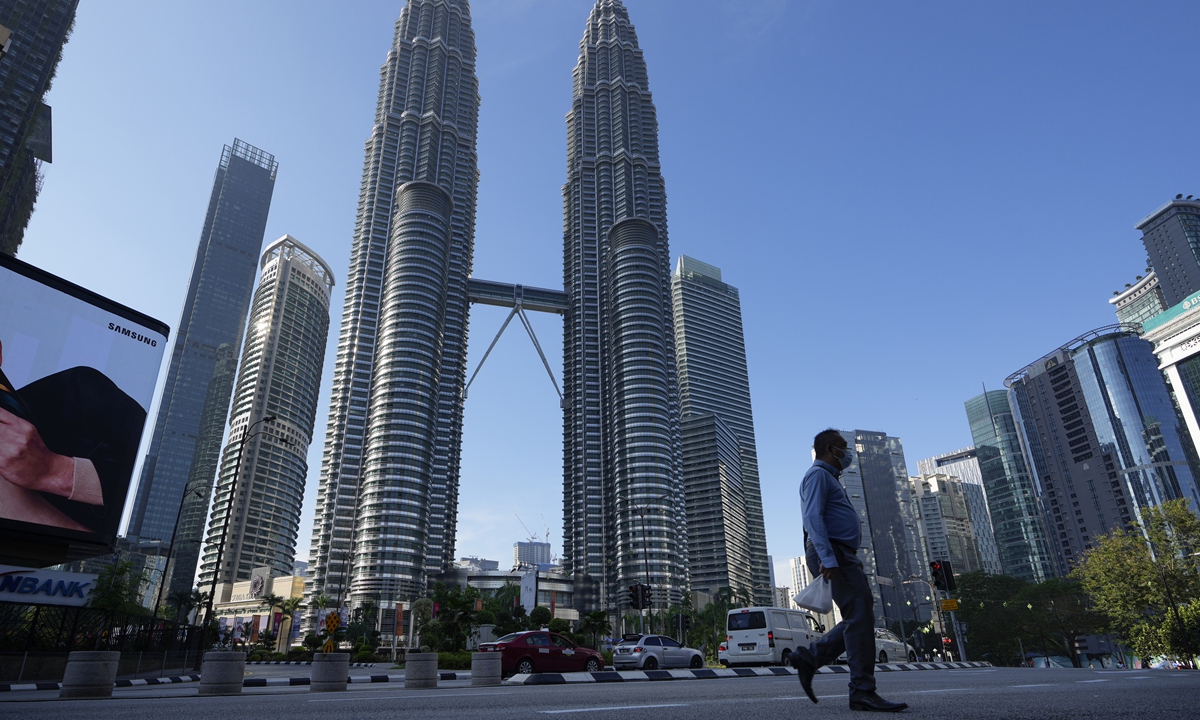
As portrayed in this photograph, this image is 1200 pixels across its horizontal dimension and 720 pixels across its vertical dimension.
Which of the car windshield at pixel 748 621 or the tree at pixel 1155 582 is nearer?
the car windshield at pixel 748 621

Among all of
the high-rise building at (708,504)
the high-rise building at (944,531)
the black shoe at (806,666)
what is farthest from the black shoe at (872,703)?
the high-rise building at (944,531)

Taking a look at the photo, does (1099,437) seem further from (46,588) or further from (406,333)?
(46,588)

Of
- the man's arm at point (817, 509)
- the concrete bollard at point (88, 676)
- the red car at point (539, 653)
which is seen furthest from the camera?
the red car at point (539, 653)

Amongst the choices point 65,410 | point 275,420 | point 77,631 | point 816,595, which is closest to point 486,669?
point 816,595

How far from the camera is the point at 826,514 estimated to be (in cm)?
476

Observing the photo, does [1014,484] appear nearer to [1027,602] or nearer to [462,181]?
[1027,602]

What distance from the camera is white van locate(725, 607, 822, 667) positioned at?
20.3 m

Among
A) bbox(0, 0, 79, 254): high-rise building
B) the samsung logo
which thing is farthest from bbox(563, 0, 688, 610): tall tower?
the samsung logo

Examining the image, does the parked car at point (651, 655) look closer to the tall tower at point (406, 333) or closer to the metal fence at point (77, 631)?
the metal fence at point (77, 631)

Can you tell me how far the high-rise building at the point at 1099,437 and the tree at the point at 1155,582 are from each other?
3668 inches

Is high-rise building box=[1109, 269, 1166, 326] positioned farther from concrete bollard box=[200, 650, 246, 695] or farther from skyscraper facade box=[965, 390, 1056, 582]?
concrete bollard box=[200, 650, 246, 695]

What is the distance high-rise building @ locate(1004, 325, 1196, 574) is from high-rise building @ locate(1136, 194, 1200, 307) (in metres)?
26.9

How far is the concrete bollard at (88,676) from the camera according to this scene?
11.6 metres

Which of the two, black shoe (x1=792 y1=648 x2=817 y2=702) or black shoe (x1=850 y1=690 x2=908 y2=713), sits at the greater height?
black shoe (x1=792 y1=648 x2=817 y2=702)
